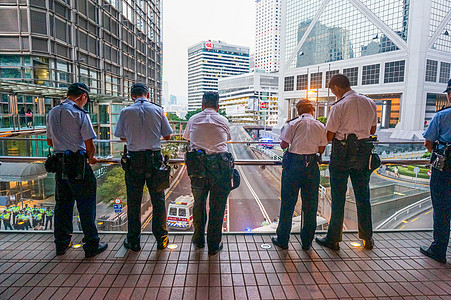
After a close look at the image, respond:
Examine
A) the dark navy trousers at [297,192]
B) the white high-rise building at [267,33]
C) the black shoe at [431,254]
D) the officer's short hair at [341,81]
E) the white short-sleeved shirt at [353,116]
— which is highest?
the white high-rise building at [267,33]

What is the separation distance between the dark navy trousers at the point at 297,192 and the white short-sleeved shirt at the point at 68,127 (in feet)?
6.55

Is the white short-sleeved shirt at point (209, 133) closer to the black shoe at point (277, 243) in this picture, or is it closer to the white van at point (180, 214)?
the white van at point (180, 214)

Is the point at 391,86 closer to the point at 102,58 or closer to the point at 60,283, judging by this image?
the point at 102,58

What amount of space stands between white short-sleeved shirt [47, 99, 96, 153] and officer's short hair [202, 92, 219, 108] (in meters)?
1.12

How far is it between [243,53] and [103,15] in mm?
31430

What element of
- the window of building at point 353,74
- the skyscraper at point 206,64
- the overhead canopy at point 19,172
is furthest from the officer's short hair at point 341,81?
the window of building at point 353,74

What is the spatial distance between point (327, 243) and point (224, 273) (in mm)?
1243

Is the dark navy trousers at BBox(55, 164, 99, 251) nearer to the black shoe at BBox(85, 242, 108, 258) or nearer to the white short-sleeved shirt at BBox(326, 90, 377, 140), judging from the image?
the black shoe at BBox(85, 242, 108, 258)

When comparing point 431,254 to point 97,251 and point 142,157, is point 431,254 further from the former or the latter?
point 97,251

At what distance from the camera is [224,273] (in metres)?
2.46

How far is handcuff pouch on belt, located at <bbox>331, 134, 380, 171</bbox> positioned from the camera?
2.79 metres

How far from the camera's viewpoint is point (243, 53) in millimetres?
52531

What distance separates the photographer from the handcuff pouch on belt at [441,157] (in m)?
2.61

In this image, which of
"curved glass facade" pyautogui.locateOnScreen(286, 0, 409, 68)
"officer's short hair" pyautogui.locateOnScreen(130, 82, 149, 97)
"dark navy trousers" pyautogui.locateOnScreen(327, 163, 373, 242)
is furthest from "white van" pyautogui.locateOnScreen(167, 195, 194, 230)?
"curved glass facade" pyautogui.locateOnScreen(286, 0, 409, 68)
